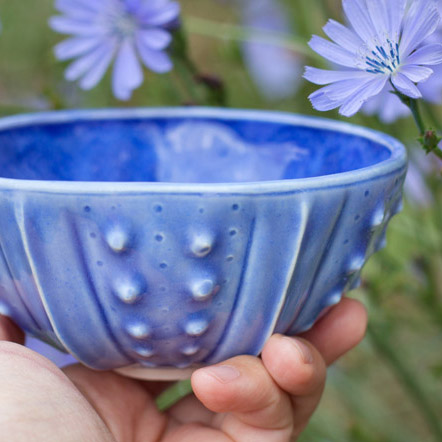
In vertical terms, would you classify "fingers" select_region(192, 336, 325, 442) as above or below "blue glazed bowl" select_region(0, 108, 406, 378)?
below

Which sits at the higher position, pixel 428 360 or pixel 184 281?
pixel 184 281

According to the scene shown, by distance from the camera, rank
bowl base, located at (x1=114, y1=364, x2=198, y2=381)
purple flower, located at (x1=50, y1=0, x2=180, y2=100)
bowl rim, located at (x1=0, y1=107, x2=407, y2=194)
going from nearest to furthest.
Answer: bowl rim, located at (x1=0, y1=107, x2=407, y2=194), bowl base, located at (x1=114, y1=364, x2=198, y2=381), purple flower, located at (x1=50, y1=0, x2=180, y2=100)

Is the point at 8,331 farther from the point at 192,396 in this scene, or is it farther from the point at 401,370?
the point at 401,370

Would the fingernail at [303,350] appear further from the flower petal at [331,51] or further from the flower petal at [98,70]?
the flower petal at [98,70]

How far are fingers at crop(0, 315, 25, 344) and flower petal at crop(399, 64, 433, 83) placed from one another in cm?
26

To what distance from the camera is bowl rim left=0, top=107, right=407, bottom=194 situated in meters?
0.31

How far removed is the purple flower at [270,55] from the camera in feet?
3.60

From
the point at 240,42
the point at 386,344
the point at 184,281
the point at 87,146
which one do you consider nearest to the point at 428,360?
the point at 386,344

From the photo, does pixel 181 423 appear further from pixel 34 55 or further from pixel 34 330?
pixel 34 55

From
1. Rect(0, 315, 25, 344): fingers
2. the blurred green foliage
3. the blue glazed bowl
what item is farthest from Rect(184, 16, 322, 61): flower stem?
Rect(0, 315, 25, 344): fingers

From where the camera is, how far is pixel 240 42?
2.27 ft

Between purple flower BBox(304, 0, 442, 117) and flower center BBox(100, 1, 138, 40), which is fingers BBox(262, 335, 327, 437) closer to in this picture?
purple flower BBox(304, 0, 442, 117)

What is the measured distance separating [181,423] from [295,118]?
227mm

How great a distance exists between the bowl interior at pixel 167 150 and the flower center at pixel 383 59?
0.14 meters
